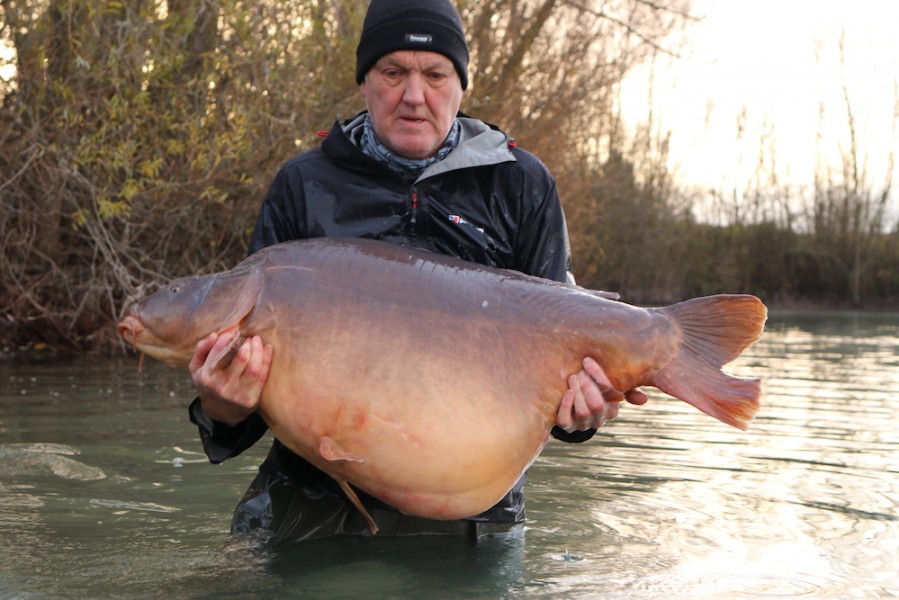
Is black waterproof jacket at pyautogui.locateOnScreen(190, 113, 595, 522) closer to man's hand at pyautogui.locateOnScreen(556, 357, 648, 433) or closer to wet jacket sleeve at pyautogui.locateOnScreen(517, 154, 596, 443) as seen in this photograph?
wet jacket sleeve at pyautogui.locateOnScreen(517, 154, 596, 443)

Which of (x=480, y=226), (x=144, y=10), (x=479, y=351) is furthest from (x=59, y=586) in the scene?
(x=144, y=10)

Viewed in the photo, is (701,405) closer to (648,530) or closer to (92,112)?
(648,530)

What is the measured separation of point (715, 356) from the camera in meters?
2.99

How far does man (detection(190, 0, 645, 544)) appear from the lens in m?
3.45

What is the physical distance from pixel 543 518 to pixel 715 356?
1655 mm

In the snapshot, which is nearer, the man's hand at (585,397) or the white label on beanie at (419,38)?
the man's hand at (585,397)

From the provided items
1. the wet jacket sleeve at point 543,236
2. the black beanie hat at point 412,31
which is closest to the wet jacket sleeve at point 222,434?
the wet jacket sleeve at point 543,236

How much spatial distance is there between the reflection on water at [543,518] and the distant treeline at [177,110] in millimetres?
2441

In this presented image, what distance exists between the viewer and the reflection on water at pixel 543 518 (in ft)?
11.2

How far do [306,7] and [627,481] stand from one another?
604cm

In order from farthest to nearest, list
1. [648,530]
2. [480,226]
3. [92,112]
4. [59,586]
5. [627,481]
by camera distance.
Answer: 1. [92,112]
2. [627,481]
3. [648,530]
4. [480,226]
5. [59,586]

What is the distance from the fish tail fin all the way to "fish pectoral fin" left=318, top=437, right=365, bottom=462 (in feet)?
2.81

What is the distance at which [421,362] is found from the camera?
2.96 meters

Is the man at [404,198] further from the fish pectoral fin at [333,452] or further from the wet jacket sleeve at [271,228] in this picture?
the fish pectoral fin at [333,452]
